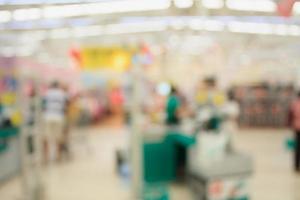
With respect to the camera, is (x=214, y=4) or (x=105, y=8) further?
(x=105, y=8)

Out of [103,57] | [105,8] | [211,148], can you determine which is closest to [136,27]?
[103,57]

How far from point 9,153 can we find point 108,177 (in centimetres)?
202

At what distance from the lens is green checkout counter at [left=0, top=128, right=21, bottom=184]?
6660 mm

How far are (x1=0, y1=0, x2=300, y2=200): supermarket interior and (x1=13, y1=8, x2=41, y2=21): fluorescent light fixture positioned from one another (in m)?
0.02

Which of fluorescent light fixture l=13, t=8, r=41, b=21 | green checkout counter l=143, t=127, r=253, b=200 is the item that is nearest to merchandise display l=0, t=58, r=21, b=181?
fluorescent light fixture l=13, t=8, r=41, b=21

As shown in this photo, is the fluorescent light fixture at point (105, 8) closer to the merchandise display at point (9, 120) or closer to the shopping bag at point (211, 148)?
the merchandise display at point (9, 120)

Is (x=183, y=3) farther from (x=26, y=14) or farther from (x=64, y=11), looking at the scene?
(x=26, y=14)

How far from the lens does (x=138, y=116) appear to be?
5.43m

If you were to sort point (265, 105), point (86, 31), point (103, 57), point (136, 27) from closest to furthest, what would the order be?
point (136, 27)
point (86, 31)
point (103, 57)
point (265, 105)

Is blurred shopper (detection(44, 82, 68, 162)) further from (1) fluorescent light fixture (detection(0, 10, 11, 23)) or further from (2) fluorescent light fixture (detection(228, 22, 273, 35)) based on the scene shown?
(2) fluorescent light fixture (detection(228, 22, 273, 35))

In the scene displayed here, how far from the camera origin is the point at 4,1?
4438mm

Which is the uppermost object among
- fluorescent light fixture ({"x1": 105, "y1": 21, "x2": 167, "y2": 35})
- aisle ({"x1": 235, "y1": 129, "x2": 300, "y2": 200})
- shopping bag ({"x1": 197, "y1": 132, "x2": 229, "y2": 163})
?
fluorescent light fixture ({"x1": 105, "y1": 21, "x2": 167, "y2": 35})

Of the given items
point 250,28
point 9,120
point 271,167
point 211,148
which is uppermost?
point 250,28

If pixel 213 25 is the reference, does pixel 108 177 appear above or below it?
below
